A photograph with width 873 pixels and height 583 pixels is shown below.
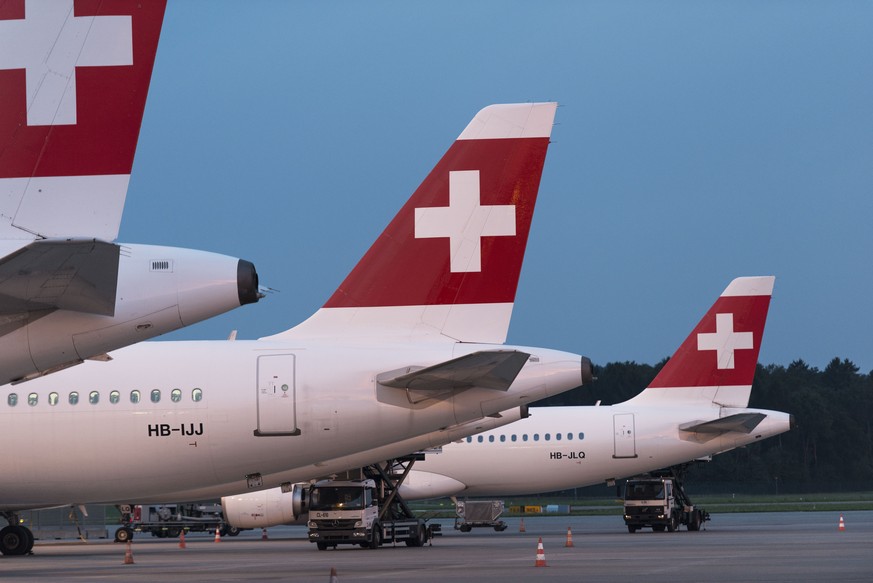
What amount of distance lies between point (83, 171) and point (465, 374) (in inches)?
349

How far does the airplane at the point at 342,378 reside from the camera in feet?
66.0

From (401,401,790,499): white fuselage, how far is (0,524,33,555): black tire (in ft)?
44.4

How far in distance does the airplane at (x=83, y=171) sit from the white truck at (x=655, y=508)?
27.8m

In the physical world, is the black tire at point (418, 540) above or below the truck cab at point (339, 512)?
below

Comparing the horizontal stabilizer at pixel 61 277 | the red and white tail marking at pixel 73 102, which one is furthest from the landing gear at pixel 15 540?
the red and white tail marking at pixel 73 102

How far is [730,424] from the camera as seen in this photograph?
3700 centimetres

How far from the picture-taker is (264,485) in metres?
23.1

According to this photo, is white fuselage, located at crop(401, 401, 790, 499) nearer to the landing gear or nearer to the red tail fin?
the red tail fin

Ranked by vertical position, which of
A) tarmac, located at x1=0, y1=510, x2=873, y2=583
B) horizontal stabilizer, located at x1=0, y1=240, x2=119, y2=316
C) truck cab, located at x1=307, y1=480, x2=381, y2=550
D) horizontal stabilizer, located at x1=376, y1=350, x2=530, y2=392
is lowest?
tarmac, located at x1=0, y1=510, x2=873, y2=583

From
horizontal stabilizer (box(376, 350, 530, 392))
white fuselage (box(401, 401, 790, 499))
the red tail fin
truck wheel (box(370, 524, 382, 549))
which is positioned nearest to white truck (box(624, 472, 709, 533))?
white fuselage (box(401, 401, 790, 499))

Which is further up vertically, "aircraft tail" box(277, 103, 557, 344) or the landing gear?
"aircraft tail" box(277, 103, 557, 344)

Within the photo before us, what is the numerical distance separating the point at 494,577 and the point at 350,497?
950 cm

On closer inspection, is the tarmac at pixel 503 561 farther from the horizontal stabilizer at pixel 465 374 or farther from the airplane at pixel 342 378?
the horizontal stabilizer at pixel 465 374

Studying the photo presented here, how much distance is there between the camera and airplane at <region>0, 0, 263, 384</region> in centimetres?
1175
